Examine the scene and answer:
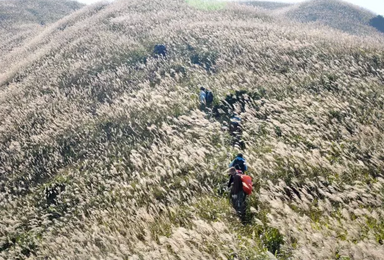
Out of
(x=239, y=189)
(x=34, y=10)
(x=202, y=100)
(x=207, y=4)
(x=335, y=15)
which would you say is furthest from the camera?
(x=34, y=10)

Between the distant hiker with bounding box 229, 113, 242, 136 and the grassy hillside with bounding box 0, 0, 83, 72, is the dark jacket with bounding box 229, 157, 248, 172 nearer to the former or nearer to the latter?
the distant hiker with bounding box 229, 113, 242, 136

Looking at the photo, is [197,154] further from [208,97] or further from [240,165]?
[208,97]

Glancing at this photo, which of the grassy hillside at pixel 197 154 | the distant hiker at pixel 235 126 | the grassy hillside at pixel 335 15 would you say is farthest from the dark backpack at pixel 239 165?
the grassy hillside at pixel 335 15

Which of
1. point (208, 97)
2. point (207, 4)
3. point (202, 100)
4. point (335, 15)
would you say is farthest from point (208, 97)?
point (335, 15)

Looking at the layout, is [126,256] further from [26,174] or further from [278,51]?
[278,51]

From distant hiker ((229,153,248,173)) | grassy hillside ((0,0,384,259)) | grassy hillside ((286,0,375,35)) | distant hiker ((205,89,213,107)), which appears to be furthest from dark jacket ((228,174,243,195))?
grassy hillside ((286,0,375,35))

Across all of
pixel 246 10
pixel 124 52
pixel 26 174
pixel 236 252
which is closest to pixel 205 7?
pixel 246 10

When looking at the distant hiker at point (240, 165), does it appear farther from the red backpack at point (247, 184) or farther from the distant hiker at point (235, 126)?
the distant hiker at point (235, 126)
